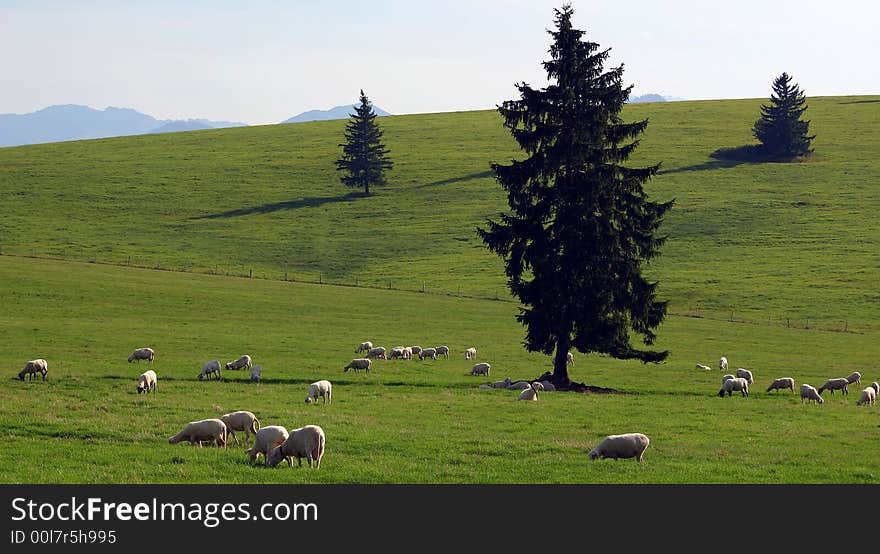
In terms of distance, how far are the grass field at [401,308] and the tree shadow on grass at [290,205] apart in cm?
75

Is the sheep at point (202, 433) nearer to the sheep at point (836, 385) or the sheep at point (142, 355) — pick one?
the sheep at point (142, 355)

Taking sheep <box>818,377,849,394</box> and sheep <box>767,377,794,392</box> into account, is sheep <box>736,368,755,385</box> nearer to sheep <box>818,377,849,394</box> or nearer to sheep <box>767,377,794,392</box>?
sheep <box>767,377,794,392</box>

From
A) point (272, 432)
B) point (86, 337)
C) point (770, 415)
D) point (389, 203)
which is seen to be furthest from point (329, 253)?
point (272, 432)

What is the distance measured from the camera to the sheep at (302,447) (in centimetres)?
1814

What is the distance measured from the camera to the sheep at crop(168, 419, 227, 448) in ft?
67.5

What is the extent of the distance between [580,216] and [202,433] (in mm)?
20255

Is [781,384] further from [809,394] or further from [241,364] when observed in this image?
[241,364]

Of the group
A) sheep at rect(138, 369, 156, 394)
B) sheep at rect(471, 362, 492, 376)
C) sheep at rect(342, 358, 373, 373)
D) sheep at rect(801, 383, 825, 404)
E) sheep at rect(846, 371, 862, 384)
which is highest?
sheep at rect(138, 369, 156, 394)

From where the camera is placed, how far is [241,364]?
3859 cm

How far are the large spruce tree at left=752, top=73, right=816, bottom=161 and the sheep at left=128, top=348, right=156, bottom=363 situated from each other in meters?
96.9

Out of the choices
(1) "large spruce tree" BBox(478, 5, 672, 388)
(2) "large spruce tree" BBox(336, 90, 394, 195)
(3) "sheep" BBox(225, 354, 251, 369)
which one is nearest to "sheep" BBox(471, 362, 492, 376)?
(1) "large spruce tree" BBox(478, 5, 672, 388)

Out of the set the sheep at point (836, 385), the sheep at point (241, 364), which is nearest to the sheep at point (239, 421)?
the sheep at point (241, 364)
